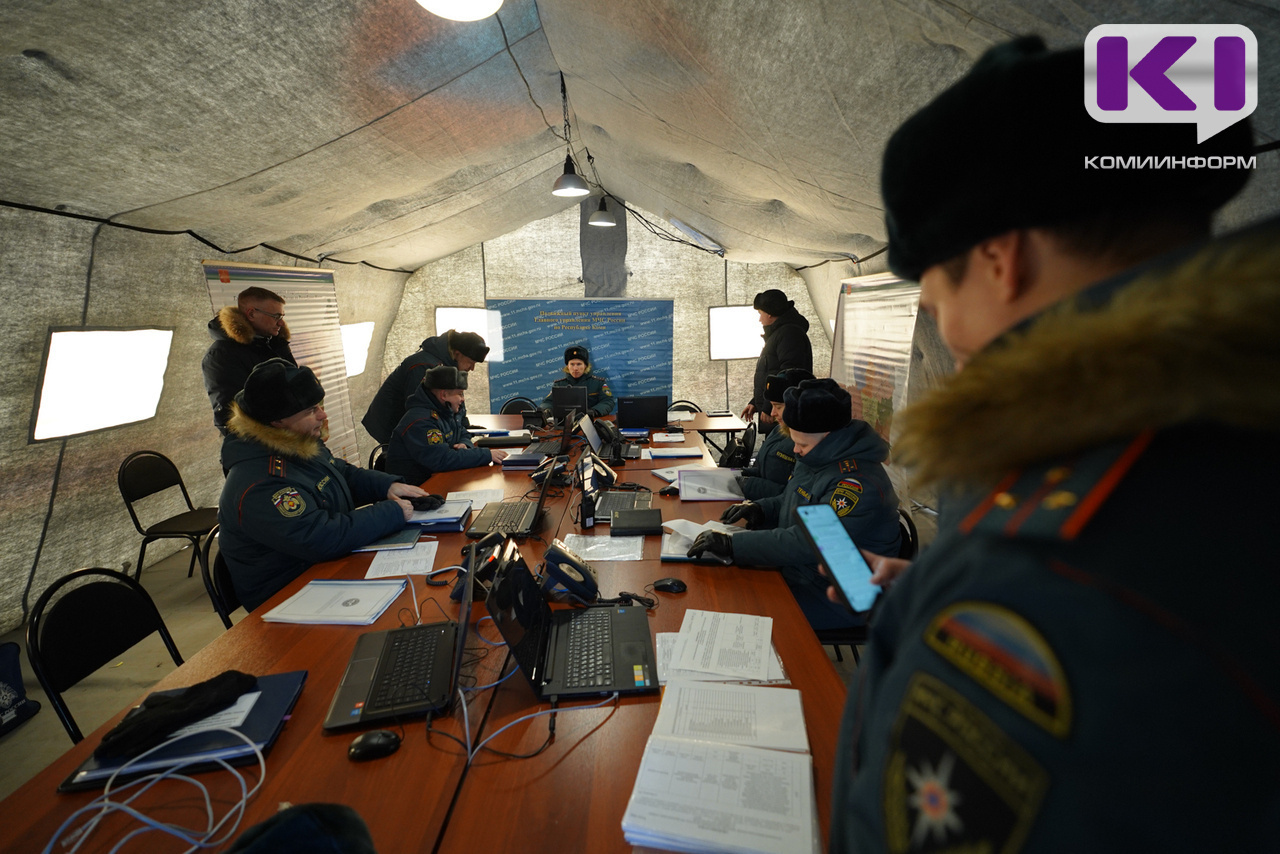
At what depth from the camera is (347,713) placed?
118 cm

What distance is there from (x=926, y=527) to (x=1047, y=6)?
372cm

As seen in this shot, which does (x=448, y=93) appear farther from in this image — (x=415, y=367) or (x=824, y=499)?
(x=824, y=499)

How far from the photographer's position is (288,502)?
1.89m

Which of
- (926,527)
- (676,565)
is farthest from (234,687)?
(926,527)

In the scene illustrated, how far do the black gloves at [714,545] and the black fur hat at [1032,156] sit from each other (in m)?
1.38

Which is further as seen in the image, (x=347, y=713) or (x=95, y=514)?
(x=95, y=514)

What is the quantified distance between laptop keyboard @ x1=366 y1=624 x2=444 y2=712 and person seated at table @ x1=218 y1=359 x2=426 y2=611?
700mm

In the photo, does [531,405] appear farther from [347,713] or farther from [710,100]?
[347,713]

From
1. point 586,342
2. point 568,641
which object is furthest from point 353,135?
point 586,342

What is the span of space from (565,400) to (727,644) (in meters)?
3.48

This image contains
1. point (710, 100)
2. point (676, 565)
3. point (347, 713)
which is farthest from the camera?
point (710, 100)

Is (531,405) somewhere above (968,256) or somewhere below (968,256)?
below

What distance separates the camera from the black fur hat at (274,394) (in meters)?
1.95

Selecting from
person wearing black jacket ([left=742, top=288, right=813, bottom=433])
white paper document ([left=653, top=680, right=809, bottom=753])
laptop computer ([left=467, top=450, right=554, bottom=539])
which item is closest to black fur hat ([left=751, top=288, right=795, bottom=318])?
person wearing black jacket ([left=742, top=288, right=813, bottom=433])
